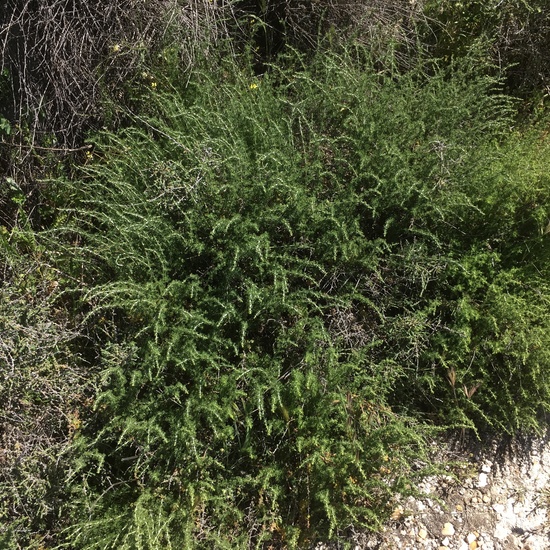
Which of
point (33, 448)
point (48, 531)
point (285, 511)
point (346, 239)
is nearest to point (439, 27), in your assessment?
point (346, 239)

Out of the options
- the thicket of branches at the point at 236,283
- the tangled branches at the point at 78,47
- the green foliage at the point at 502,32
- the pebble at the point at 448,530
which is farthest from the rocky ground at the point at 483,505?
the tangled branches at the point at 78,47

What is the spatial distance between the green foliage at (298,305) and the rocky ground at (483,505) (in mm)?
173

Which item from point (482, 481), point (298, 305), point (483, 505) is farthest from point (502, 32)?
point (483, 505)

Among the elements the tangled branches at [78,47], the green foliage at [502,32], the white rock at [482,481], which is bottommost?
the white rock at [482,481]

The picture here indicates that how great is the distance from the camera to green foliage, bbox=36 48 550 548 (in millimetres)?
2582

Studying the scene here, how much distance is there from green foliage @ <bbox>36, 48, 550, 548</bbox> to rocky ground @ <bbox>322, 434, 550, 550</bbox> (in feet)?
0.57

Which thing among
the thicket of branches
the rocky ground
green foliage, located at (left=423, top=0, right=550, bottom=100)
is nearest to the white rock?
the rocky ground

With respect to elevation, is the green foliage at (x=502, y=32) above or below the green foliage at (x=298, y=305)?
above

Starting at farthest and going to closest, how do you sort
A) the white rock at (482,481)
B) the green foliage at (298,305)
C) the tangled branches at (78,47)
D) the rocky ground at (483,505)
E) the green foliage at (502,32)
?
the green foliage at (502,32) < the tangled branches at (78,47) < the white rock at (482,481) < the rocky ground at (483,505) < the green foliage at (298,305)

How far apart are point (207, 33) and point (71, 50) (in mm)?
835

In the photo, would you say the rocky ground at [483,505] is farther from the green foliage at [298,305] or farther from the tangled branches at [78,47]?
the tangled branches at [78,47]

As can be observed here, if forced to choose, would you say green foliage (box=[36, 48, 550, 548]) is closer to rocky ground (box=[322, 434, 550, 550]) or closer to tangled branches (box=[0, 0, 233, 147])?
rocky ground (box=[322, 434, 550, 550])

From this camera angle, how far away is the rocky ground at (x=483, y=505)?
280 cm

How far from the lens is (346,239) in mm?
2680
